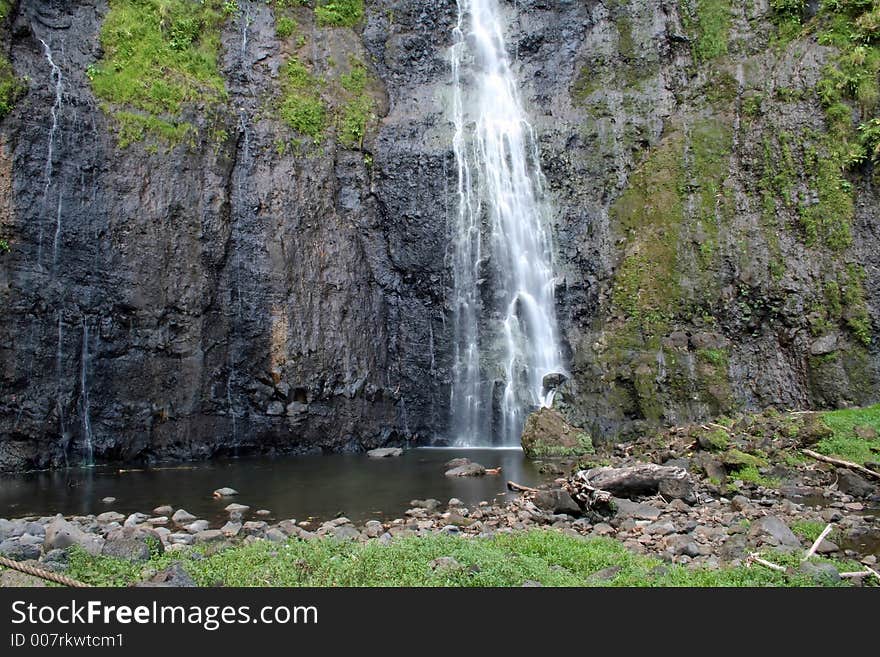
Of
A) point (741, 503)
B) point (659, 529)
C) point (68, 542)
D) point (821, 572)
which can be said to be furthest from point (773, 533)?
point (68, 542)

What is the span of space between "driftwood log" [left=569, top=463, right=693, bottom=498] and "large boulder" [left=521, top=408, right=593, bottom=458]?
20.1 feet

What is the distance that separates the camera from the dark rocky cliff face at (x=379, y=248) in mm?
17422

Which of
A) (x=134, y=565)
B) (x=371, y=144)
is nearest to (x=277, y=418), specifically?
(x=371, y=144)

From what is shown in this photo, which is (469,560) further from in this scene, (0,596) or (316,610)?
(0,596)

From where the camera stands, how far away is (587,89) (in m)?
23.5

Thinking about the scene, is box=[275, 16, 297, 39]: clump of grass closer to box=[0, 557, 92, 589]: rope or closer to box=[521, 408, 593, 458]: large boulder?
box=[521, 408, 593, 458]: large boulder

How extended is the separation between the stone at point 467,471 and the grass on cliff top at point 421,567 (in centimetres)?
717

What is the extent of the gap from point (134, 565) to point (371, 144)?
1834 centimetres

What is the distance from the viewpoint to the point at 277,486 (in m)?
14.0

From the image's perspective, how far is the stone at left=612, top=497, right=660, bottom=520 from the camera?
9.35 metres

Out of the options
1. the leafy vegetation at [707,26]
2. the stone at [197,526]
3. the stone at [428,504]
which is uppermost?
the leafy vegetation at [707,26]

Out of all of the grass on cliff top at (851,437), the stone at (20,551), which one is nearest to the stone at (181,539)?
the stone at (20,551)

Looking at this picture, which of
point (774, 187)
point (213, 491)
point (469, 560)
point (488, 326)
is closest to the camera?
point (469, 560)

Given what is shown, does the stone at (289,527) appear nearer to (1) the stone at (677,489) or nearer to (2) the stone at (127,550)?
(2) the stone at (127,550)
